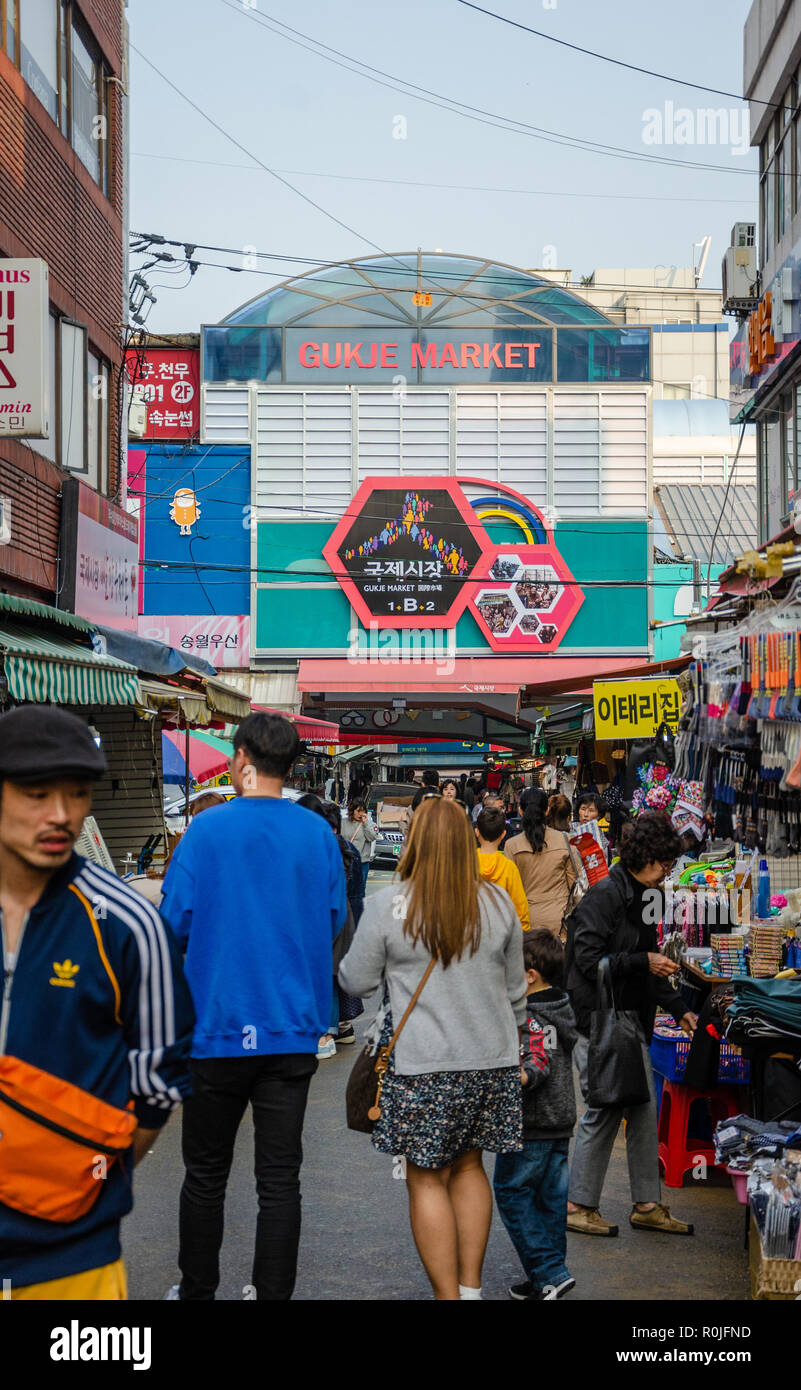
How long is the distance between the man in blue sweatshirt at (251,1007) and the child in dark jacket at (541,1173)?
100 cm

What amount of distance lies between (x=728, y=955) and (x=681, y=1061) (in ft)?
2.06

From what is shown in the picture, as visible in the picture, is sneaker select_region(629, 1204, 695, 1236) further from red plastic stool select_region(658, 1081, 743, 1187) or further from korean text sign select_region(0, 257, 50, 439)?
korean text sign select_region(0, 257, 50, 439)

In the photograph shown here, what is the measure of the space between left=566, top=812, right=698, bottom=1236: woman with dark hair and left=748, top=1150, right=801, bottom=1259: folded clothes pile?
1.16 m

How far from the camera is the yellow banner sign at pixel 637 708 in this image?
12.6 meters

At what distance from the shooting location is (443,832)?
195 inches

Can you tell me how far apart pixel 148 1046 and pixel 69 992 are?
0.25 meters

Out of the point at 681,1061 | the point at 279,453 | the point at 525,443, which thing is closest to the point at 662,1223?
the point at 681,1061

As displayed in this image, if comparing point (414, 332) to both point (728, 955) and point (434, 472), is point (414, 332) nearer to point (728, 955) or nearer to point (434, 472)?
point (434, 472)

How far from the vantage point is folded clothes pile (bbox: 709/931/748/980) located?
24.5ft

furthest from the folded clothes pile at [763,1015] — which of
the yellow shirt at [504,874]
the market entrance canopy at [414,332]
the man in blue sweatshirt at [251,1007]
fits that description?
the market entrance canopy at [414,332]

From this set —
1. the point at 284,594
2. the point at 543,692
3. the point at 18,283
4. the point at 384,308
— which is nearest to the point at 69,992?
the point at 18,283

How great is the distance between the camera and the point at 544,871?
10930mm

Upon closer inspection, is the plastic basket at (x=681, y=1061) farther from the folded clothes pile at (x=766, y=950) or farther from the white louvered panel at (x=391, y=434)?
the white louvered panel at (x=391, y=434)
